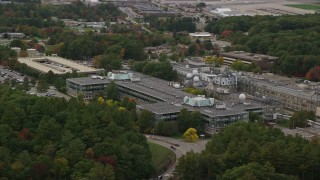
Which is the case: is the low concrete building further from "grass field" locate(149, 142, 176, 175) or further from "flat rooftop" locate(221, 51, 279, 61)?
"flat rooftop" locate(221, 51, 279, 61)

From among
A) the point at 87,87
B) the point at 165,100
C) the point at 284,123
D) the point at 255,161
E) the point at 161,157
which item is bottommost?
the point at 284,123

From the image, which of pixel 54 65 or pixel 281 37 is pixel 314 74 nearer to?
pixel 281 37

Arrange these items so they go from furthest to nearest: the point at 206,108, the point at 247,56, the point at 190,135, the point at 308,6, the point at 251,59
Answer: the point at 308,6 < the point at 247,56 < the point at 251,59 < the point at 206,108 < the point at 190,135

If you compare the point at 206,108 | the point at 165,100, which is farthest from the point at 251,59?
the point at 206,108

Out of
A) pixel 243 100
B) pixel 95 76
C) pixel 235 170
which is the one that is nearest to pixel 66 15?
pixel 95 76

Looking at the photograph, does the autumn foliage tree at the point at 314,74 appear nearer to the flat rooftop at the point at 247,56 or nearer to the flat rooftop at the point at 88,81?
the flat rooftop at the point at 247,56
